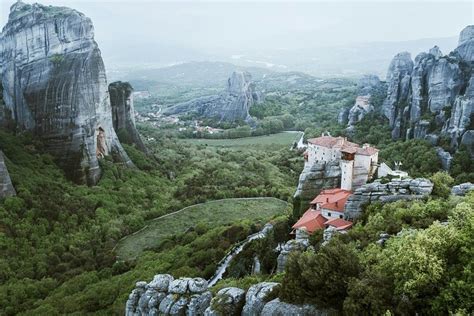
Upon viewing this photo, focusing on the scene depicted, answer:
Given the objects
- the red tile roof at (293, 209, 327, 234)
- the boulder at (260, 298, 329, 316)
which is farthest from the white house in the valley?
the boulder at (260, 298, 329, 316)

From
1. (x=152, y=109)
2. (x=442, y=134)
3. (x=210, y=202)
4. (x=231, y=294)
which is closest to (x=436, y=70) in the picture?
(x=442, y=134)

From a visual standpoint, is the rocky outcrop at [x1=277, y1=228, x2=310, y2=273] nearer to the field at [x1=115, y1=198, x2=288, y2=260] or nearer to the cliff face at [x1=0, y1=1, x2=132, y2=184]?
the field at [x1=115, y1=198, x2=288, y2=260]

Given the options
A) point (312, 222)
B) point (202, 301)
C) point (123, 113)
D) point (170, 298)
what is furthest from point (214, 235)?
point (123, 113)

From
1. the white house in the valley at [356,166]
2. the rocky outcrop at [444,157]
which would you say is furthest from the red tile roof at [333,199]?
the rocky outcrop at [444,157]

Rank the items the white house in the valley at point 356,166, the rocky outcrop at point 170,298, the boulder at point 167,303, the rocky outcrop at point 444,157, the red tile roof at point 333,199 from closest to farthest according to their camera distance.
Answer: the rocky outcrop at point 170,298 < the boulder at point 167,303 < the red tile roof at point 333,199 < the white house in the valley at point 356,166 < the rocky outcrop at point 444,157

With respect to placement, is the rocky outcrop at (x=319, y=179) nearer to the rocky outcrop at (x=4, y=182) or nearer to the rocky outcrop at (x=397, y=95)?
the rocky outcrop at (x=4, y=182)
